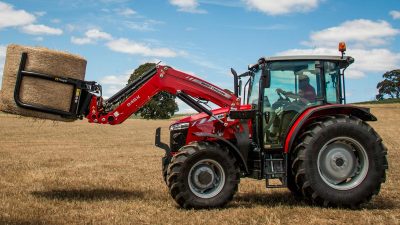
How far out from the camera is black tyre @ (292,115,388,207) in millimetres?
7523

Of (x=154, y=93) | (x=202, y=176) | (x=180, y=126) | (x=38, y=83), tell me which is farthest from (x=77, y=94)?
(x=202, y=176)

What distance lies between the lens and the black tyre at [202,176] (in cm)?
736

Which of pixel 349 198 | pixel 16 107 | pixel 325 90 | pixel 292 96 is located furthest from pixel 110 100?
pixel 349 198

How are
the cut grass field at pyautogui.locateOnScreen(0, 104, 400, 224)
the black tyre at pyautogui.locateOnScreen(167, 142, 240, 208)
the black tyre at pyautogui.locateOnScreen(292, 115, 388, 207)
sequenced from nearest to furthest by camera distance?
the cut grass field at pyautogui.locateOnScreen(0, 104, 400, 224)
the black tyre at pyautogui.locateOnScreen(167, 142, 240, 208)
the black tyre at pyautogui.locateOnScreen(292, 115, 388, 207)

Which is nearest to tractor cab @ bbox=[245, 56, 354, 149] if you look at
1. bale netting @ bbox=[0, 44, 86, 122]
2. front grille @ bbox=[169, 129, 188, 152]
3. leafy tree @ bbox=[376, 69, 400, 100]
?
front grille @ bbox=[169, 129, 188, 152]

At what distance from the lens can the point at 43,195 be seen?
28.7ft

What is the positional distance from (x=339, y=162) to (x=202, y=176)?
226 cm

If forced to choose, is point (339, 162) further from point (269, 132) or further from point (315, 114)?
point (269, 132)

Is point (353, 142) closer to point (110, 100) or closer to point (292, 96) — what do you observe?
point (292, 96)

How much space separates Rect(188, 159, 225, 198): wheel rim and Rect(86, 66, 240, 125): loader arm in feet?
3.34

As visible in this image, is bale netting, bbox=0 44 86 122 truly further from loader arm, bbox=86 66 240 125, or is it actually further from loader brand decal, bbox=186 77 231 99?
loader brand decal, bbox=186 77 231 99

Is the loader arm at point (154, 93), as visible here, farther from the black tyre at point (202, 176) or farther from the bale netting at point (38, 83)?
the black tyre at point (202, 176)

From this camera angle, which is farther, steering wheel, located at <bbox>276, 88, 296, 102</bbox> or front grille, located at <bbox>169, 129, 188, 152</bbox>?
front grille, located at <bbox>169, 129, 188, 152</bbox>

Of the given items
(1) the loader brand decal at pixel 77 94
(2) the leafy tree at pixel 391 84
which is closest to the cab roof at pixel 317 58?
(1) the loader brand decal at pixel 77 94
